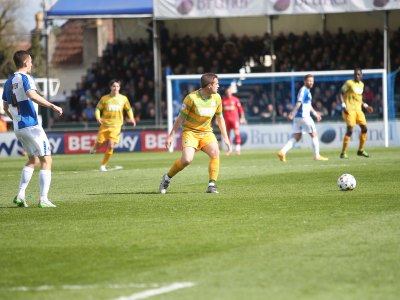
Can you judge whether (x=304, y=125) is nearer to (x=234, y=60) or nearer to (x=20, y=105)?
(x=20, y=105)

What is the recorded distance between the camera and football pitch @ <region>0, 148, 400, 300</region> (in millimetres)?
7750

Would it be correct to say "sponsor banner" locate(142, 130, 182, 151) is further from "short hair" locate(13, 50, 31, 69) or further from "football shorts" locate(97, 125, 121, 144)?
"short hair" locate(13, 50, 31, 69)

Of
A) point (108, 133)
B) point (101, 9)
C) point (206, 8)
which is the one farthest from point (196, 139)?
point (101, 9)

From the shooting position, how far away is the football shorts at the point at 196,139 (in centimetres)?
1609

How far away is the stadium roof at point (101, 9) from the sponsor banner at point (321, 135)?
7.24 metres

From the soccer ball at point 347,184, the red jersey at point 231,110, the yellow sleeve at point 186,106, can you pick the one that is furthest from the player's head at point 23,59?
the red jersey at point 231,110

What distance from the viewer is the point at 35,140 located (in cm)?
1388

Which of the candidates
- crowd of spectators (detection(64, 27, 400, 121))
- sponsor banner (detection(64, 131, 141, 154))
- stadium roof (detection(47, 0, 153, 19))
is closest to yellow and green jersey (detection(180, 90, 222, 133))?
sponsor banner (detection(64, 131, 141, 154))

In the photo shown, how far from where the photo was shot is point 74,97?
4519cm

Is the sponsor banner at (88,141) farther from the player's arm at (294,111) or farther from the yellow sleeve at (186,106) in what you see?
the yellow sleeve at (186,106)

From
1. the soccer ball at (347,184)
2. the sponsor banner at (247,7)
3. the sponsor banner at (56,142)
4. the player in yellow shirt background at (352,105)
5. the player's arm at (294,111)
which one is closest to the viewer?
the soccer ball at (347,184)

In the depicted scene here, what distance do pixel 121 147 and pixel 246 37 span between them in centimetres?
985

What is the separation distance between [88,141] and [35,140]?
23157 millimetres

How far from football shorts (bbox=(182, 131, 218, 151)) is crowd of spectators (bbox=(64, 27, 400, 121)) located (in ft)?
70.0
